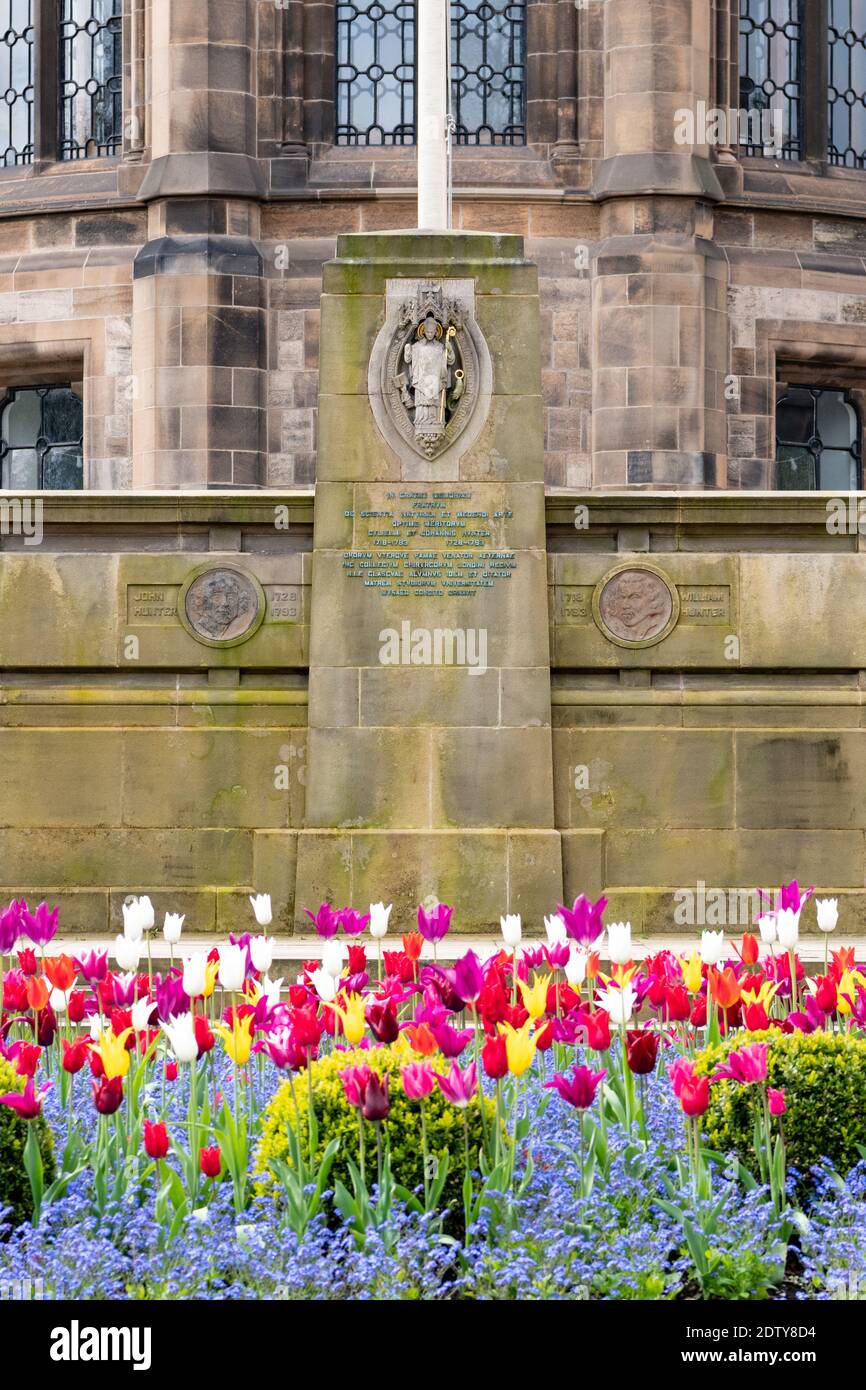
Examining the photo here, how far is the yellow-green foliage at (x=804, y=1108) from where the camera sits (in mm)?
6395

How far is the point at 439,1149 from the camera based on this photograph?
20.0 ft

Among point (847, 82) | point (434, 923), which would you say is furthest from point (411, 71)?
point (434, 923)

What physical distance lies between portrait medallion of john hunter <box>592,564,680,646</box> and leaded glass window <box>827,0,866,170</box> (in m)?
15.7

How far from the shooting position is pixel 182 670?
13.4 m

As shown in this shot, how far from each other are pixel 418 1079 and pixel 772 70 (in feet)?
77.7

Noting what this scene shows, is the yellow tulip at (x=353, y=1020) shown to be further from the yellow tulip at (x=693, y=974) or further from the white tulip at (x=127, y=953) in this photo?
the yellow tulip at (x=693, y=974)

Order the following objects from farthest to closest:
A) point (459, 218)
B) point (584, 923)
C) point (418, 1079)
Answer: point (459, 218), point (584, 923), point (418, 1079)

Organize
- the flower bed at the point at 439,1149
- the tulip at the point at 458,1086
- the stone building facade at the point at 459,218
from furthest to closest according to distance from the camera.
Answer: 1. the stone building facade at the point at 459,218
2. the flower bed at the point at 439,1149
3. the tulip at the point at 458,1086

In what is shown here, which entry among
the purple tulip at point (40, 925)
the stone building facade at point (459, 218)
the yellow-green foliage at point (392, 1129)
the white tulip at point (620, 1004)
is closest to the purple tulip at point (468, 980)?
the yellow-green foliage at point (392, 1129)

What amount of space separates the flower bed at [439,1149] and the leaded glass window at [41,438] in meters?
20.7

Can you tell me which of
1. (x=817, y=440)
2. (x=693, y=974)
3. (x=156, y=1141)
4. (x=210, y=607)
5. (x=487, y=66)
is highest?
(x=487, y=66)

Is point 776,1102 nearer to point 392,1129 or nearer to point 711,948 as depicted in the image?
point 392,1129

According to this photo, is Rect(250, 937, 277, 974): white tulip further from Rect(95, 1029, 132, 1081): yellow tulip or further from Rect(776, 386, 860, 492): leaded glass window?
Rect(776, 386, 860, 492): leaded glass window

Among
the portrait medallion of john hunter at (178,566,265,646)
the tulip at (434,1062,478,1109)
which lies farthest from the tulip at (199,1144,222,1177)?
the portrait medallion of john hunter at (178,566,265,646)
